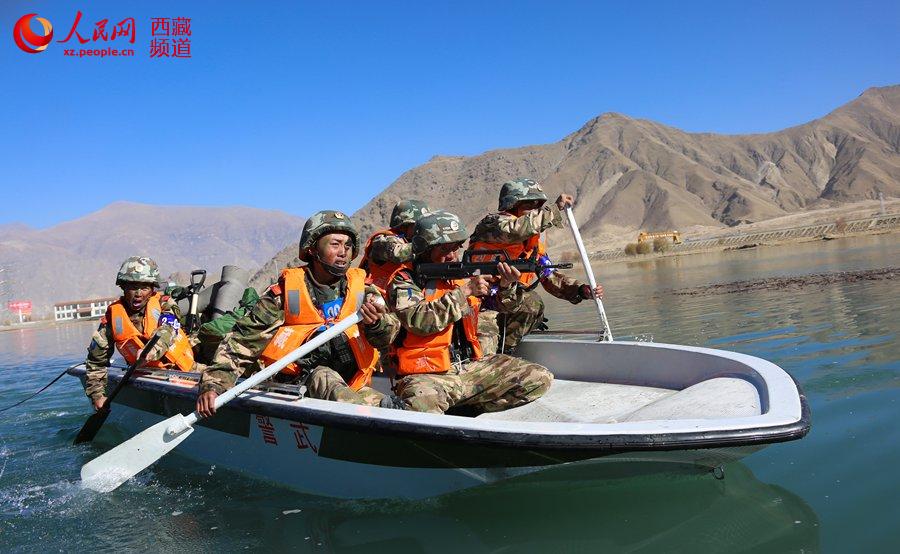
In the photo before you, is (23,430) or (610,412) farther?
(23,430)

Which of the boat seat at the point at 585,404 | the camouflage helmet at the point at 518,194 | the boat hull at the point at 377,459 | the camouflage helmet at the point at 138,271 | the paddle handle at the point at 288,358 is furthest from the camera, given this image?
the camouflage helmet at the point at 138,271

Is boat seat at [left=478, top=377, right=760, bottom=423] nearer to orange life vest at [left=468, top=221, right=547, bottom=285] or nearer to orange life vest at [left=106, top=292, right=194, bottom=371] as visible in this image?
orange life vest at [left=468, top=221, right=547, bottom=285]

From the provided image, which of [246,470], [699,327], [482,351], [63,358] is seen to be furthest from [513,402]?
[63,358]

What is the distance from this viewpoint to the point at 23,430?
343 inches

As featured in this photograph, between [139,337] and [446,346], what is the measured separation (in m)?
3.81

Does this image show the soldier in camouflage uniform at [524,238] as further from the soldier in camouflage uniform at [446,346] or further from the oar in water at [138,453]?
the oar in water at [138,453]

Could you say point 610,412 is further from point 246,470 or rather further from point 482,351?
point 246,470

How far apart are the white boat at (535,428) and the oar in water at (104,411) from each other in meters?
0.30

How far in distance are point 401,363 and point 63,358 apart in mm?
16911

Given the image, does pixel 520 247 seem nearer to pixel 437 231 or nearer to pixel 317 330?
pixel 437 231

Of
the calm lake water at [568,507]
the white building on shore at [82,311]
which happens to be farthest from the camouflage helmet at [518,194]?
the white building on shore at [82,311]

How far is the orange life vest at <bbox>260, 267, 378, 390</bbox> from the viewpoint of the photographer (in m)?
4.84

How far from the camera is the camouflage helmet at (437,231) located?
15.3 ft

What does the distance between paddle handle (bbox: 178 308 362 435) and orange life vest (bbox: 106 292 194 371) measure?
2.70 meters
